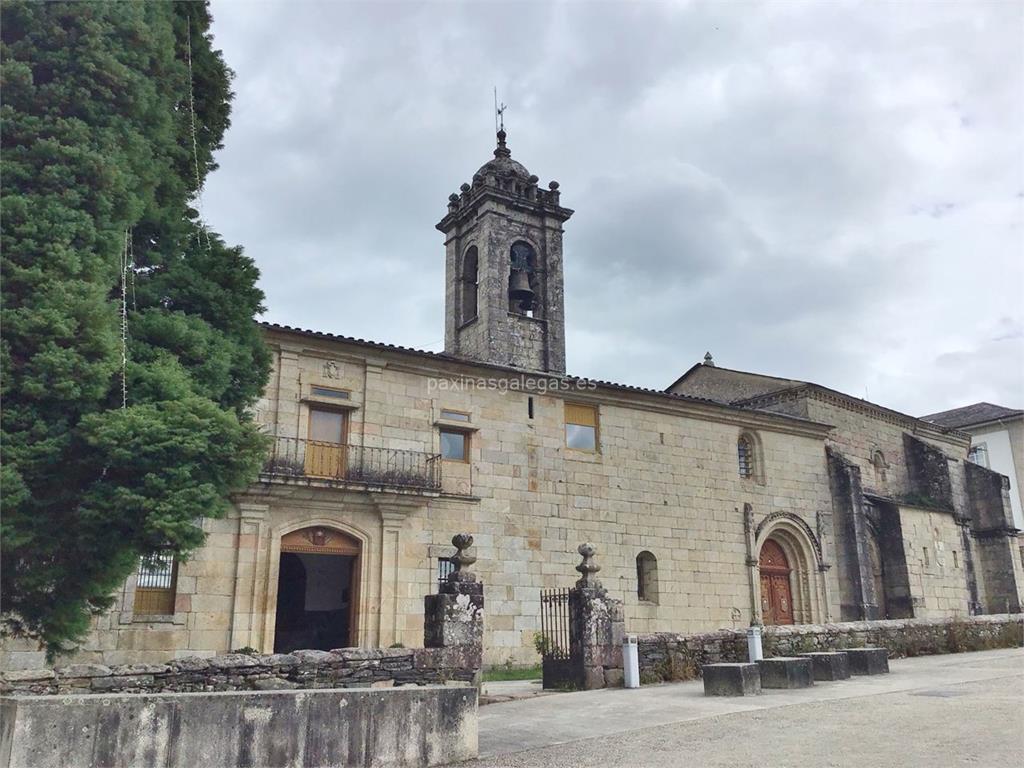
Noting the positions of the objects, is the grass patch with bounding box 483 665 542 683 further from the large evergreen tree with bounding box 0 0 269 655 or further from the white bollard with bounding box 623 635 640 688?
the large evergreen tree with bounding box 0 0 269 655

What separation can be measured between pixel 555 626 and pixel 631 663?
5.10 meters

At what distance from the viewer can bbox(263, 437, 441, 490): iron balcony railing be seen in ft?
49.9

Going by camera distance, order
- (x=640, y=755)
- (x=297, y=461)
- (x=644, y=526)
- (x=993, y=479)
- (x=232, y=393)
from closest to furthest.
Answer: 1. (x=640, y=755)
2. (x=232, y=393)
3. (x=297, y=461)
4. (x=644, y=526)
5. (x=993, y=479)

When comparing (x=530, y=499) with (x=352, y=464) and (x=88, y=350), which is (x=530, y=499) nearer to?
(x=352, y=464)

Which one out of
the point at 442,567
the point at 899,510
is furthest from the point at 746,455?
the point at 442,567

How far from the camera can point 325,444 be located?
1570 cm

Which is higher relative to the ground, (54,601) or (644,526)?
(644,526)

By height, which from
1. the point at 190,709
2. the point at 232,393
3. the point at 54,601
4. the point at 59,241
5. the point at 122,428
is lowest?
the point at 190,709

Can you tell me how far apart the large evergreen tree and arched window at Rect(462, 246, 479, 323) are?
19097mm

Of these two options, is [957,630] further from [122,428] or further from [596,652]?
[122,428]

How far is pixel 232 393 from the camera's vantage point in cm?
810

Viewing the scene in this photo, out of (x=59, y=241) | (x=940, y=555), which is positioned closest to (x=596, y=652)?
(x=59, y=241)

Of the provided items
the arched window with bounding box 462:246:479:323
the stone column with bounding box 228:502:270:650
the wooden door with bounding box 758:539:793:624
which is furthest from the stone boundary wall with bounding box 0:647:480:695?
the arched window with bounding box 462:246:479:323

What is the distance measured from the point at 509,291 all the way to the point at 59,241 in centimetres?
1950
